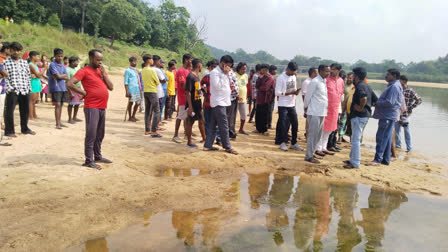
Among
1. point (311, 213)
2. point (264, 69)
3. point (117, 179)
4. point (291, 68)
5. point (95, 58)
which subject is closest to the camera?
point (311, 213)

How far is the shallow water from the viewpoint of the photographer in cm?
293

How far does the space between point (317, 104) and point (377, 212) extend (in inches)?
93.3

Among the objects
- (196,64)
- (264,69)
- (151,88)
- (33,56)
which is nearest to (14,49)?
(33,56)

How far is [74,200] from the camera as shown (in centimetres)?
362

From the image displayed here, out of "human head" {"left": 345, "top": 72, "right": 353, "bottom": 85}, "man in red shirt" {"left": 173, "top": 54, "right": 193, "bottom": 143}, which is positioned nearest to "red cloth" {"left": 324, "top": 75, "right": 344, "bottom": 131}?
"human head" {"left": 345, "top": 72, "right": 353, "bottom": 85}

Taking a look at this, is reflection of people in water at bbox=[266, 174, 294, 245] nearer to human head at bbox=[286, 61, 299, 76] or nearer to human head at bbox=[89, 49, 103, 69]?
human head at bbox=[286, 61, 299, 76]

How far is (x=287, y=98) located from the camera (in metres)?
6.80

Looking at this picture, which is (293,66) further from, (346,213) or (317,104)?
(346,213)

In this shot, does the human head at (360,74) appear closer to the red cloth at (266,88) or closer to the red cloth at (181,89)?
the red cloth at (266,88)

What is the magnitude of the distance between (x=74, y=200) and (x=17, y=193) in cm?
68

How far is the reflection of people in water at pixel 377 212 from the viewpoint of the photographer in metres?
3.23

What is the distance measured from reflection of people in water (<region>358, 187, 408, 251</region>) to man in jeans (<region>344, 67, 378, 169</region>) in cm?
97

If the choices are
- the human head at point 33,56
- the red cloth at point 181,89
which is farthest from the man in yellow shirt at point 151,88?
the human head at point 33,56

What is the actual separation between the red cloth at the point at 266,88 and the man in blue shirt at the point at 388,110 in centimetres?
281
